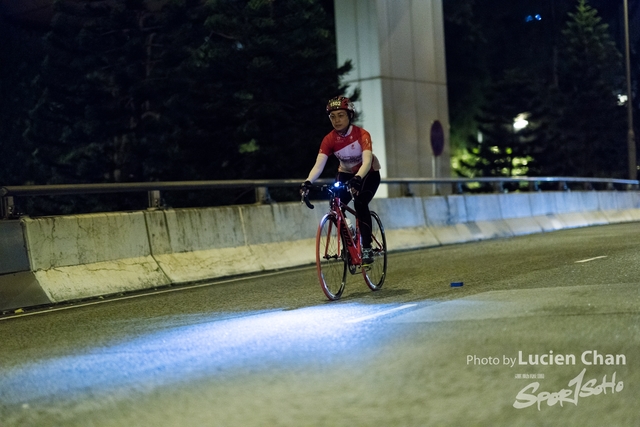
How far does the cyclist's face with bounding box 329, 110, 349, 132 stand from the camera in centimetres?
1034

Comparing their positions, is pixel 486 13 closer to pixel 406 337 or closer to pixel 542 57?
pixel 542 57

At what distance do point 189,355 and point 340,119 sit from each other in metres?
3.94

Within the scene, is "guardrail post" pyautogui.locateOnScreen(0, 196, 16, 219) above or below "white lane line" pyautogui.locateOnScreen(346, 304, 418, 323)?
above

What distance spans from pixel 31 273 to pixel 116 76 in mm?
23634

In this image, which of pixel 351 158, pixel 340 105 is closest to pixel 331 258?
pixel 351 158

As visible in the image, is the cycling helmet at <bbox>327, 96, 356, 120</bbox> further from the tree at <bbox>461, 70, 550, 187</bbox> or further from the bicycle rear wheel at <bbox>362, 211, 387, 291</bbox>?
the tree at <bbox>461, 70, 550, 187</bbox>

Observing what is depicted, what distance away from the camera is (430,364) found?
6.25 m

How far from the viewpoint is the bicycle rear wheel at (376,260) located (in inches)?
432

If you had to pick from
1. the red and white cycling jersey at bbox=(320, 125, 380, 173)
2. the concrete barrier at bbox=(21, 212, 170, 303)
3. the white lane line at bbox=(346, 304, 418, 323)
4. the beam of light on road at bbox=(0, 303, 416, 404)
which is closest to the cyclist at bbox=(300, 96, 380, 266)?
the red and white cycling jersey at bbox=(320, 125, 380, 173)

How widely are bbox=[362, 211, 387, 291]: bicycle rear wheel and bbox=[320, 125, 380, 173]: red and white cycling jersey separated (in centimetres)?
87

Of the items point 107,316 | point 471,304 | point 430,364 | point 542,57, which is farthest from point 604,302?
point 542,57

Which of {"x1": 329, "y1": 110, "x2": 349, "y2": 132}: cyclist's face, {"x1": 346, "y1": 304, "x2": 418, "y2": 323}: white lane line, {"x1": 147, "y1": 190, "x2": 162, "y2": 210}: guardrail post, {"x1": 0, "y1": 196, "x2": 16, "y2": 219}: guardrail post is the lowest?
{"x1": 346, "y1": 304, "x2": 418, "y2": 323}: white lane line

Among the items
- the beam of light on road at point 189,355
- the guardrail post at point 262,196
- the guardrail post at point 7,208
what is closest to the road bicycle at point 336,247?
the beam of light on road at point 189,355

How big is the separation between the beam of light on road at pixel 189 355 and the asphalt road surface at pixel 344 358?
0.02m
